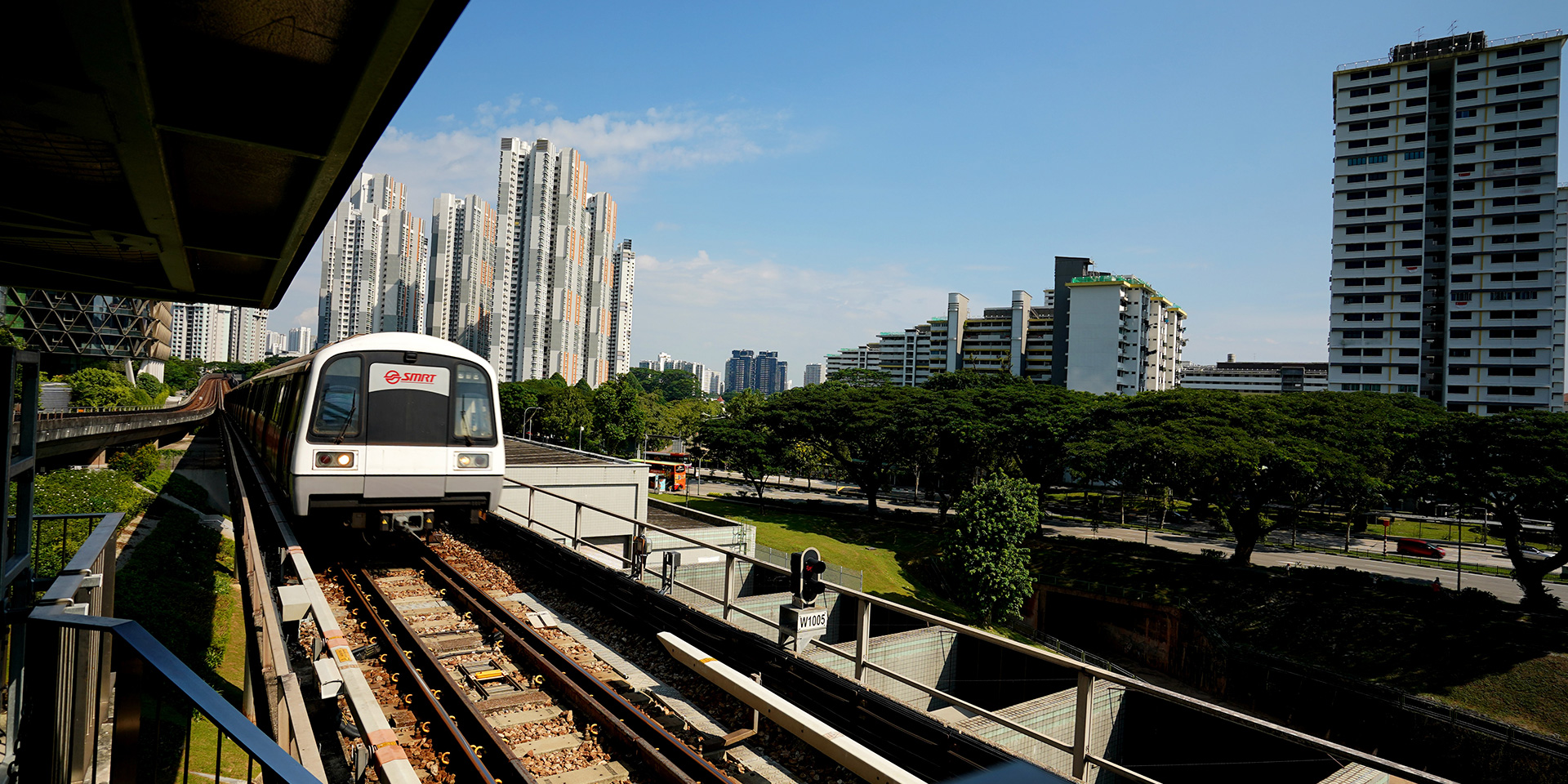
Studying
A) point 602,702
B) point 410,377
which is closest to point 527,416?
point 410,377

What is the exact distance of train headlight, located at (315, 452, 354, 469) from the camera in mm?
9773

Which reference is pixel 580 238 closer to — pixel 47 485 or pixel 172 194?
pixel 47 485

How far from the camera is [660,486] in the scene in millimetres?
61000

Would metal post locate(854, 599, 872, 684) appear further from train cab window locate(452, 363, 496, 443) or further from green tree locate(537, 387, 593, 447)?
green tree locate(537, 387, 593, 447)

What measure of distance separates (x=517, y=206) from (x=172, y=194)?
131 meters

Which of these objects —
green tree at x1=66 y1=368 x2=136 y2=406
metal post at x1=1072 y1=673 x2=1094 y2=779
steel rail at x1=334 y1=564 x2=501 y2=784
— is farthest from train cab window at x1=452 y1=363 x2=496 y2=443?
green tree at x1=66 y1=368 x2=136 y2=406

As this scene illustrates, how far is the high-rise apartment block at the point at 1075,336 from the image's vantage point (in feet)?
276

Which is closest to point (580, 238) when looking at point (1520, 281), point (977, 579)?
→ point (977, 579)

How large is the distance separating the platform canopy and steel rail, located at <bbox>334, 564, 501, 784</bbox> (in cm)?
438

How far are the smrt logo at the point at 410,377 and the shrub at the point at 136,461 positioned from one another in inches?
967

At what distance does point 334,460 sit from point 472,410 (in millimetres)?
1858

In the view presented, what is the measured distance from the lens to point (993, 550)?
32438mm

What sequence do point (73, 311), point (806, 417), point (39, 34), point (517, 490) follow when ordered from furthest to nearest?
point (73, 311) → point (806, 417) → point (517, 490) → point (39, 34)

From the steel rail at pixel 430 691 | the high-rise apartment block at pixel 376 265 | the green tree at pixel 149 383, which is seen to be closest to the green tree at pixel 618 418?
the green tree at pixel 149 383
